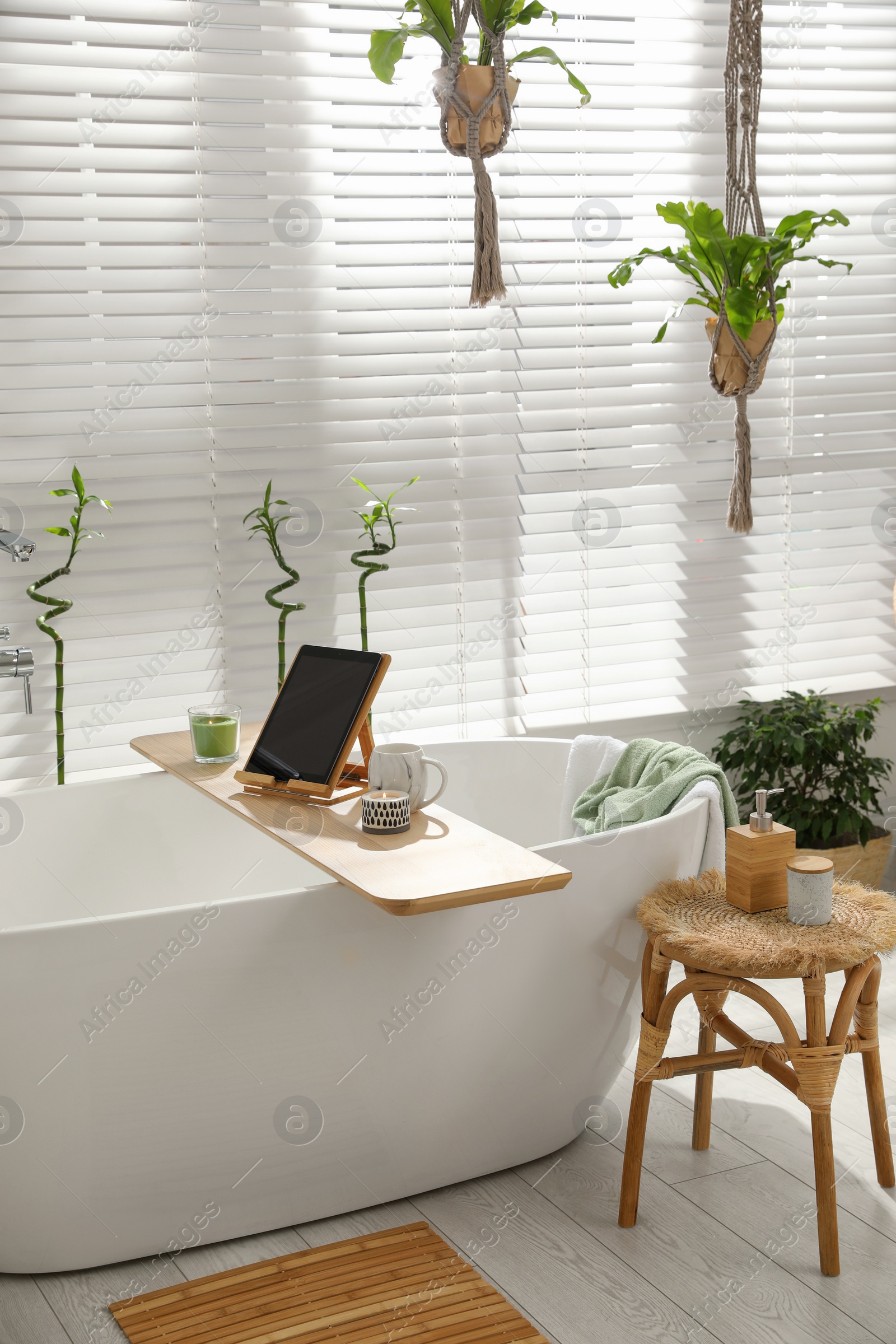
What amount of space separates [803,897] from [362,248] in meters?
1.95

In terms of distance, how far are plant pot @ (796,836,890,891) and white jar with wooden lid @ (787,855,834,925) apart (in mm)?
1378

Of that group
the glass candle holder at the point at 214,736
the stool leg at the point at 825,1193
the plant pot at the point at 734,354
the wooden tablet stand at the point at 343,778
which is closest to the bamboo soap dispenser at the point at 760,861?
the stool leg at the point at 825,1193

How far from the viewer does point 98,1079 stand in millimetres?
1805

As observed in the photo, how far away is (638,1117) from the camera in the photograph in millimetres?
2021

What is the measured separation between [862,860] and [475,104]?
2.23m

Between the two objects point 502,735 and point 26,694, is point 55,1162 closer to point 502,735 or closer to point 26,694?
point 26,694

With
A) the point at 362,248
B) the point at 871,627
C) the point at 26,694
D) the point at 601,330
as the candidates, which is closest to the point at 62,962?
the point at 26,694

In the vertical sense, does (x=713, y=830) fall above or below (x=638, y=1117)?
above

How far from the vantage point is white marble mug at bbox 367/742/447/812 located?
1974 millimetres

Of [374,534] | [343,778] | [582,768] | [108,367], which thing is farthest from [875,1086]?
[108,367]

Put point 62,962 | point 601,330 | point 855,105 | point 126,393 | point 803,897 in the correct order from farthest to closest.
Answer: point 855,105
point 601,330
point 126,393
point 803,897
point 62,962

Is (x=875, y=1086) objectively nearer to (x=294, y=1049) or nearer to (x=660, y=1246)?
(x=660, y=1246)

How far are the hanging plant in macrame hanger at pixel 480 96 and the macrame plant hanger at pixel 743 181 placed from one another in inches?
20.4

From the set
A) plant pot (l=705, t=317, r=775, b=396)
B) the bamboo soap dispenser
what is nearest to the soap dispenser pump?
the bamboo soap dispenser
